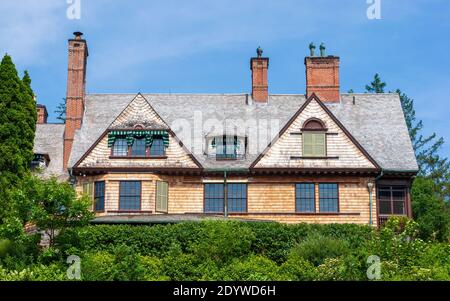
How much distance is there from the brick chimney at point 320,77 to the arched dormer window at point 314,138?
478cm

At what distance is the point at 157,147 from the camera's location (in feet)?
136

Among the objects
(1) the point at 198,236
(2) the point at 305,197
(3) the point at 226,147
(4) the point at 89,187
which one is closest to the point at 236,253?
(1) the point at 198,236

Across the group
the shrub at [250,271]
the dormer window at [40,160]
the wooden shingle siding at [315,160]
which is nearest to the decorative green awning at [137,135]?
the dormer window at [40,160]

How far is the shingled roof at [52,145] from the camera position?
43.8m

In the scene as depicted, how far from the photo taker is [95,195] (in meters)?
40.9

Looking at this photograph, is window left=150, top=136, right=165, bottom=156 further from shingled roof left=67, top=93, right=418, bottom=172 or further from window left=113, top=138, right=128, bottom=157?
shingled roof left=67, top=93, right=418, bottom=172

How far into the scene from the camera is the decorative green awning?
135ft

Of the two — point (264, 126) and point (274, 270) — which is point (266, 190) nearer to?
point (264, 126)

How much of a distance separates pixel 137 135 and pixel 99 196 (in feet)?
12.4

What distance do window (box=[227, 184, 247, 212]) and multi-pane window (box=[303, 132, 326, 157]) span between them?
12.5 ft

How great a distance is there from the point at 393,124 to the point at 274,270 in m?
17.1

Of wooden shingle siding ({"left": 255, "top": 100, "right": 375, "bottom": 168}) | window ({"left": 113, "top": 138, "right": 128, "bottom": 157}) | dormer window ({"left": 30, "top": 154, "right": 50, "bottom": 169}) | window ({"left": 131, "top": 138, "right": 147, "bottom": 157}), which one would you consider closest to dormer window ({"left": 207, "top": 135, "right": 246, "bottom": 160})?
wooden shingle siding ({"left": 255, "top": 100, "right": 375, "bottom": 168})
